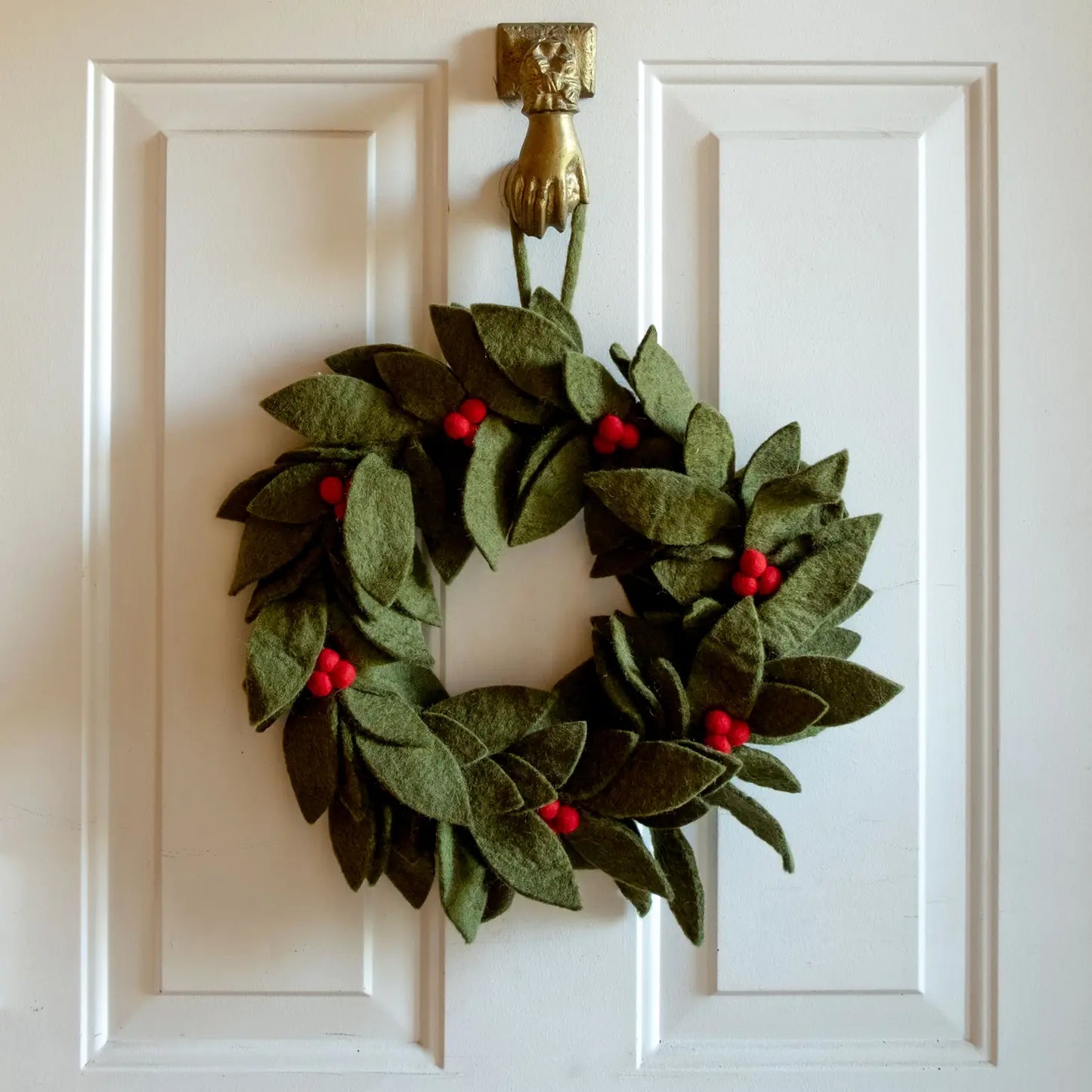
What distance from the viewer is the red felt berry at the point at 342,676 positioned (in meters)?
0.59

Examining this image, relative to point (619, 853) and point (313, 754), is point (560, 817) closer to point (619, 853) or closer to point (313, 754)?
point (619, 853)

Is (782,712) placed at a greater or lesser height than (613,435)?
lesser

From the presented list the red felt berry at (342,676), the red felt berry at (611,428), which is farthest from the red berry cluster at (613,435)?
the red felt berry at (342,676)

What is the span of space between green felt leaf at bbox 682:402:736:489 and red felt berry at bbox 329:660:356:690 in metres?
0.24

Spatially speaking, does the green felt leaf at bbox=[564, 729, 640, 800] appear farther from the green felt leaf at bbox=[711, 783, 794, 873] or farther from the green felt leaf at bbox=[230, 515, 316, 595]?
the green felt leaf at bbox=[230, 515, 316, 595]

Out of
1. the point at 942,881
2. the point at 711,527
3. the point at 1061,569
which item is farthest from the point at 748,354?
the point at 942,881

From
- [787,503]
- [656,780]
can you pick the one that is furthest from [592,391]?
[656,780]

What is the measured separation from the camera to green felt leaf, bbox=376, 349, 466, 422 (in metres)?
0.60

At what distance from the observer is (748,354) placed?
0.65 metres

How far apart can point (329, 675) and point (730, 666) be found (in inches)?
9.5

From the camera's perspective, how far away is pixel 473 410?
1.96 feet

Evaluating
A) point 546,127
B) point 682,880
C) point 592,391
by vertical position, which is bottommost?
point 682,880

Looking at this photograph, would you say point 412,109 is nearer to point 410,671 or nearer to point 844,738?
point 410,671

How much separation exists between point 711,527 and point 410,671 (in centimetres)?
21
